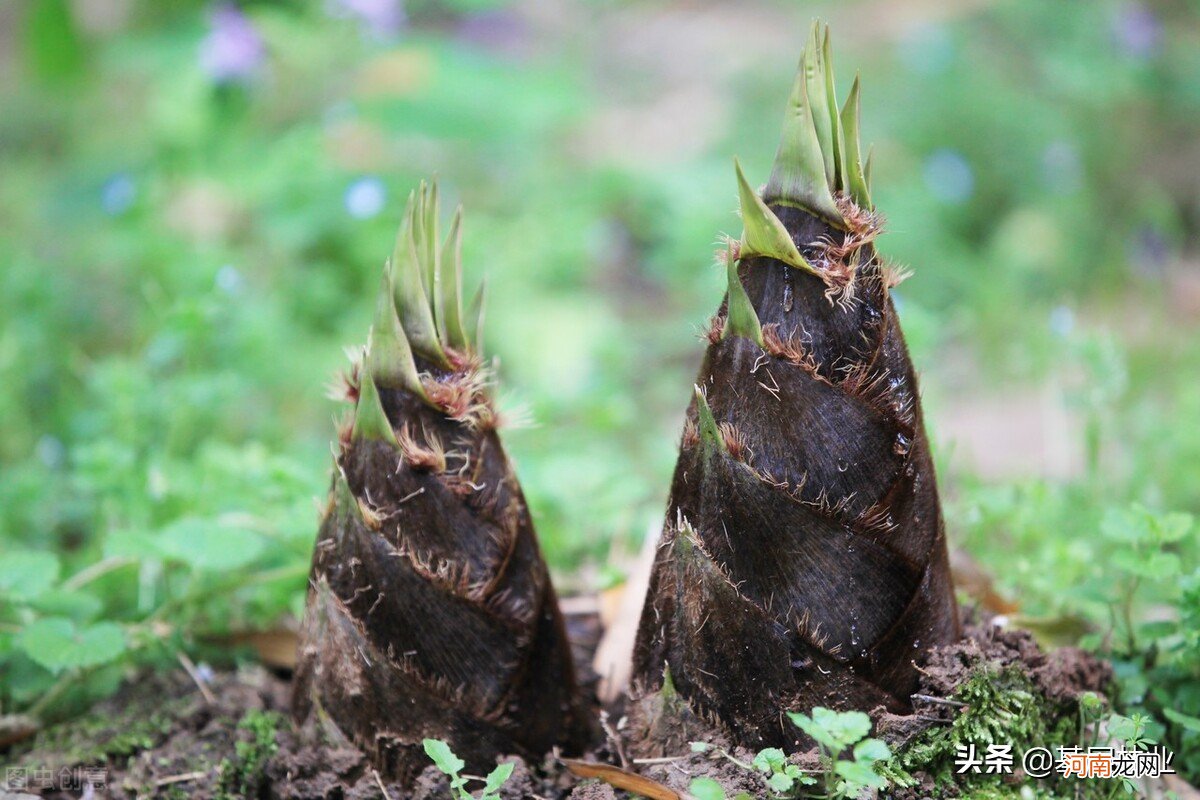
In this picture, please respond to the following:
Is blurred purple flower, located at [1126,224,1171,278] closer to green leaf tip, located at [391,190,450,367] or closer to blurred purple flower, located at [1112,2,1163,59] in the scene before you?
blurred purple flower, located at [1112,2,1163,59]

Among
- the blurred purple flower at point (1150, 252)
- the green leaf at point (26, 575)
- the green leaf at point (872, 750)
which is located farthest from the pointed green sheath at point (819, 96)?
the blurred purple flower at point (1150, 252)

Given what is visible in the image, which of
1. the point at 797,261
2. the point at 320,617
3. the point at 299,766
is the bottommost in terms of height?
the point at 299,766

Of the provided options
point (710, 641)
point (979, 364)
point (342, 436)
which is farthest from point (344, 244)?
point (710, 641)

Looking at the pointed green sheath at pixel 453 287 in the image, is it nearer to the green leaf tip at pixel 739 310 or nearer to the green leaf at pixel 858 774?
the green leaf tip at pixel 739 310

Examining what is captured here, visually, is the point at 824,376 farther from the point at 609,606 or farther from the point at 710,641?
the point at 609,606

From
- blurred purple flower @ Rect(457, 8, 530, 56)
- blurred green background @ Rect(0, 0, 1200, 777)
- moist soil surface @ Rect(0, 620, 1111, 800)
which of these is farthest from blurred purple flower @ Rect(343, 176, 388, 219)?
blurred purple flower @ Rect(457, 8, 530, 56)

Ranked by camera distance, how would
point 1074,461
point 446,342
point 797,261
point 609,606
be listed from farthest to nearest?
point 1074,461 → point 609,606 → point 446,342 → point 797,261
